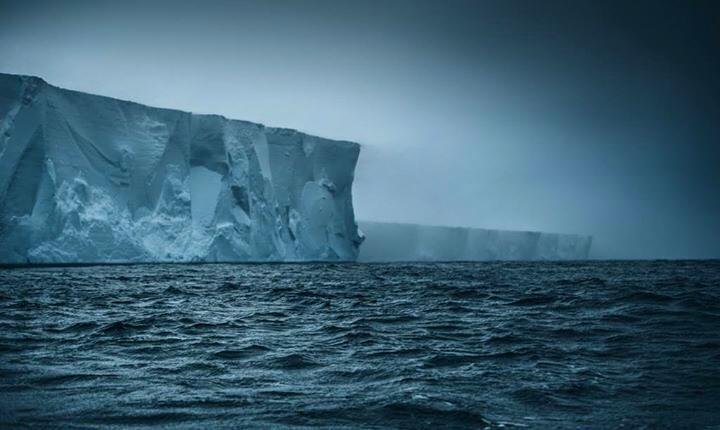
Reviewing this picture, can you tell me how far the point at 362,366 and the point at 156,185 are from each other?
1077 inches

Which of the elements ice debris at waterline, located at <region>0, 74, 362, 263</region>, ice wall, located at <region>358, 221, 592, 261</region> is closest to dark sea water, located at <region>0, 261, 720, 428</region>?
ice debris at waterline, located at <region>0, 74, 362, 263</region>

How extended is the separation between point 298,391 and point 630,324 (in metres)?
6.15

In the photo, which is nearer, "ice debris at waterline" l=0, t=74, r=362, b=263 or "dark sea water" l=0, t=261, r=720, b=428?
"dark sea water" l=0, t=261, r=720, b=428

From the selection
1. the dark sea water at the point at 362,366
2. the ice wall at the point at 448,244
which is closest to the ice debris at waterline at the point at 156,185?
→ the ice wall at the point at 448,244

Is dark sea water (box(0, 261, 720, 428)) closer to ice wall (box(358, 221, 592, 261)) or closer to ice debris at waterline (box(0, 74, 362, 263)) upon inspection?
ice debris at waterline (box(0, 74, 362, 263))

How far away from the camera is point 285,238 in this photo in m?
36.6

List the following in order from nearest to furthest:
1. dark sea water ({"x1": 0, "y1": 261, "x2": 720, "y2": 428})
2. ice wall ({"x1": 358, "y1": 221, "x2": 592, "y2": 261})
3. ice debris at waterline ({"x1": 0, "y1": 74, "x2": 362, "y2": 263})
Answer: dark sea water ({"x1": 0, "y1": 261, "x2": 720, "y2": 428}) → ice debris at waterline ({"x1": 0, "y1": 74, "x2": 362, "y2": 263}) → ice wall ({"x1": 358, "y1": 221, "x2": 592, "y2": 261})

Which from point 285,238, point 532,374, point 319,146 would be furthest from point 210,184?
point 532,374

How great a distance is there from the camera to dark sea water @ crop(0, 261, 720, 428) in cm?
398

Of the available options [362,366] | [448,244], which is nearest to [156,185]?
[362,366]

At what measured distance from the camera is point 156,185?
3081cm

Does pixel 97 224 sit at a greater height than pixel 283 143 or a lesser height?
lesser

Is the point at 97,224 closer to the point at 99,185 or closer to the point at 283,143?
the point at 99,185

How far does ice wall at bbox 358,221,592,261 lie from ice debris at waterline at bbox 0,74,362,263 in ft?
43.0
